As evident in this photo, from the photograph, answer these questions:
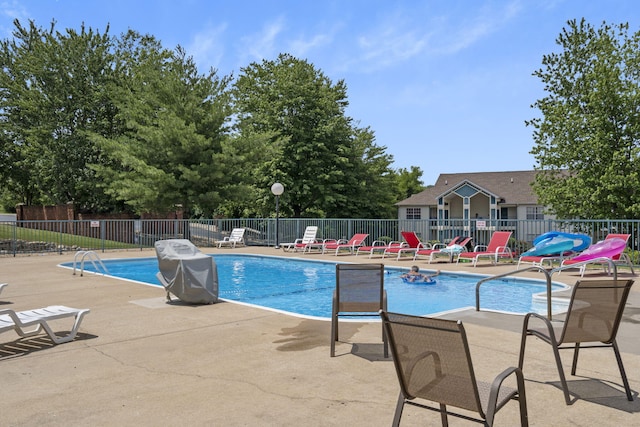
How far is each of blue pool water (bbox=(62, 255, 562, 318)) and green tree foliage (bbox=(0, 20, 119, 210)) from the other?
20.3m

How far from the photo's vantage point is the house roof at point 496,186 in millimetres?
45750

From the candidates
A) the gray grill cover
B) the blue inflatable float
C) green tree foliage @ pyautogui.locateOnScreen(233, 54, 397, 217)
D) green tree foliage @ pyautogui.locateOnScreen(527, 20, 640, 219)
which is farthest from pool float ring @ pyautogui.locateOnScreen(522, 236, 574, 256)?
green tree foliage @ pyautogui.locateOnScreen(233, 54, 397, 217)

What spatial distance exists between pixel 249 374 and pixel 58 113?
36.5 m

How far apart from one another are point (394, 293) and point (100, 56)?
32.5 meters

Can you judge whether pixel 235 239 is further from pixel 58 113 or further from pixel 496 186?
pixel 496 186

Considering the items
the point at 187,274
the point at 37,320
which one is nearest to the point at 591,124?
the point at 187,274

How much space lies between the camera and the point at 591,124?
2864cm

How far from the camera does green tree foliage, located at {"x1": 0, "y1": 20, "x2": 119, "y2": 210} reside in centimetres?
3525

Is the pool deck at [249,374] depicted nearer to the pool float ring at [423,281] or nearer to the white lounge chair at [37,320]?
the white lounge chair at [37,320]

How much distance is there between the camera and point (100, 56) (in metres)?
36.4

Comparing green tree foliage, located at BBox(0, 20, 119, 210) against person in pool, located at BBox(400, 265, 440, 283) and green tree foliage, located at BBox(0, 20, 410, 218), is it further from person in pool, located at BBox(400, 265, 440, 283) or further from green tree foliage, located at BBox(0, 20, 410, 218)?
person in pool, located at BBox(400, 265, 440, 283)

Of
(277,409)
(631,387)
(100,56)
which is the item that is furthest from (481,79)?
(100,56)

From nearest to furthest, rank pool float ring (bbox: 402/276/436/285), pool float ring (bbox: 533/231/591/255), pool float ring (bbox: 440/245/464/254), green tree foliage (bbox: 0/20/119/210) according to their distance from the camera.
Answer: pool float ring (bbox: 402/276/436/285)
pool float ring (bbox: 533/231/591/255)
pool float ring (bbox: 440/245/464/254)
green tree foliage (bbox: 0/20/119/210)

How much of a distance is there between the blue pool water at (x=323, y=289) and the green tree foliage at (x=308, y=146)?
1794 cm
